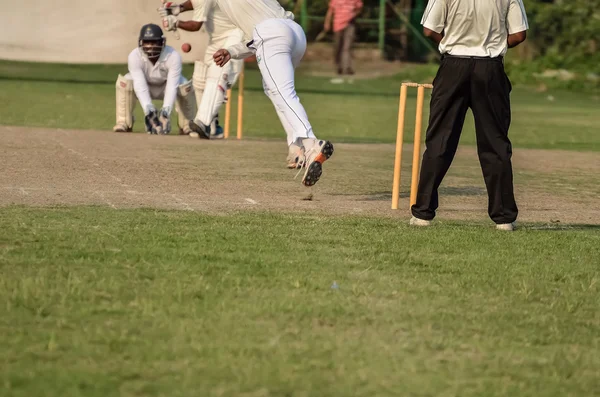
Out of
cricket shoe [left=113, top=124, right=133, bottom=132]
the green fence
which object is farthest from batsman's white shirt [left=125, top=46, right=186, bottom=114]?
the green fence

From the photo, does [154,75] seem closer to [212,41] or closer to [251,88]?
[212,41]

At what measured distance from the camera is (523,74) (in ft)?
115

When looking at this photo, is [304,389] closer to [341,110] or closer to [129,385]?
[129,385]

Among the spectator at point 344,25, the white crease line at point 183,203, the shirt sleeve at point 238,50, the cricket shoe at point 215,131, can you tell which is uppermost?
the shirt sleeve at point 238,50

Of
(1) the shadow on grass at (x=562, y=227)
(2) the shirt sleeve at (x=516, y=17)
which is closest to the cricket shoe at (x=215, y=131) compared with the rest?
(1) the shadow on grass at (x=562, y=227)

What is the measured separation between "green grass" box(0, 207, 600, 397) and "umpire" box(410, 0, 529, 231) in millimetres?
390

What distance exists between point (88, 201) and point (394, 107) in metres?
16.6

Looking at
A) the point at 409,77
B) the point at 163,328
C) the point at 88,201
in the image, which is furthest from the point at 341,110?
the point at 163,328

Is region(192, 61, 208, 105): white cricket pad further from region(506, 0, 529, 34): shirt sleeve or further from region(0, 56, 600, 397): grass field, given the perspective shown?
region(506, 0, 529, 34): shirt sleeve

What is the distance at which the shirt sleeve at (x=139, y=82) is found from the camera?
639 inches

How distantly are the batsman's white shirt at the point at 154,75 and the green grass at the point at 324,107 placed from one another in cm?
146

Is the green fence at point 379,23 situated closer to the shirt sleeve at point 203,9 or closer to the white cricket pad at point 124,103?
the white cricket pad at point 124,103

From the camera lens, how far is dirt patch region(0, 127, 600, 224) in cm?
962

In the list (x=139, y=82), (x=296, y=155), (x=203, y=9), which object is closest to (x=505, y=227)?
(x=296, y=155)
